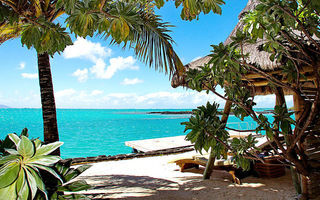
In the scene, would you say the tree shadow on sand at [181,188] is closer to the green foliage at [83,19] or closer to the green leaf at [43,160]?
the green foliage at [83,19]

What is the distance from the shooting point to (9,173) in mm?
800

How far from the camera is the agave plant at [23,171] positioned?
31.3 inches

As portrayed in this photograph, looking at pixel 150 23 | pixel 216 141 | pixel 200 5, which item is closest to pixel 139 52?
pixel 150 23

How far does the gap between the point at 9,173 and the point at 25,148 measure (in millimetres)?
120

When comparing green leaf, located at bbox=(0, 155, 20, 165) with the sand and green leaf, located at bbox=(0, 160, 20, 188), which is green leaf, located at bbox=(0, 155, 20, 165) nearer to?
green leaf, located at bbox=(0, 160, 20, 188)

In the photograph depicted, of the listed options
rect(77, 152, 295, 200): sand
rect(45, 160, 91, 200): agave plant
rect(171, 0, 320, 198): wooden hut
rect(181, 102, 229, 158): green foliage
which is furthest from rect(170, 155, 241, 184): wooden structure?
rect(45, 160, 91, 200): agave plant

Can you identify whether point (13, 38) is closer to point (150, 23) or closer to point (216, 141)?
point (150, 23)

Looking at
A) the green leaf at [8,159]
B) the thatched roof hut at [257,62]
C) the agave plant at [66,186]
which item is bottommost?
the agave plant at [66,186]

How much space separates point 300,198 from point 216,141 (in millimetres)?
1632

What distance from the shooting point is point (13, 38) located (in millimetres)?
4531

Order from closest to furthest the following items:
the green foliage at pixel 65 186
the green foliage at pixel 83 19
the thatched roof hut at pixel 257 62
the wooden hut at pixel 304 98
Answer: the green foliage at pixel 65 186, the green foliage at pixel 83 19, the wooden hut at pixel 304 98, the thatched roof hut at pixel 257 62

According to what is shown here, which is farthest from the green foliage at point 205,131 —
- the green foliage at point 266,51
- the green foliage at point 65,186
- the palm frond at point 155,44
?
the palm frond at point 155,44

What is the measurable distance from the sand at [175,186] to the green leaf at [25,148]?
7.02 feet

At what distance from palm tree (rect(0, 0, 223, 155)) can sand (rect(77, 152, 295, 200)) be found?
112 centimetres
